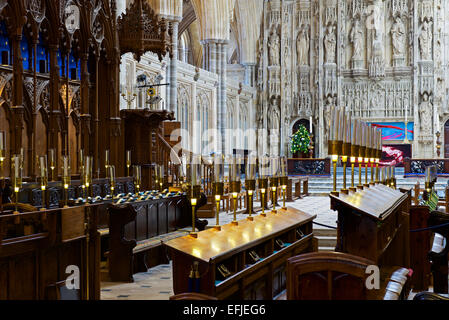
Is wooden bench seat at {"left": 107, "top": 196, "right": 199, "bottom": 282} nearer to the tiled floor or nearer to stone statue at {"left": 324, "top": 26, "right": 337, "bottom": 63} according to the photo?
the tiled floor

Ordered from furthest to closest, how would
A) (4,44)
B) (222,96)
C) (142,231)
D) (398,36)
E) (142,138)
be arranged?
(398,36)
(222,96)
(142,138)
(4,44)
(142,231)

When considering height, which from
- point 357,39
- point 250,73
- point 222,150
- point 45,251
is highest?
point 357,39

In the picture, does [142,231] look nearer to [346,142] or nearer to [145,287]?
[145,287]

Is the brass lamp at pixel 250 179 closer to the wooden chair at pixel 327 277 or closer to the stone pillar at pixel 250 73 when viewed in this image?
the wooden chair at pixel 327 277

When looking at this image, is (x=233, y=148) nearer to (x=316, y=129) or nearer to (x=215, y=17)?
(x=316, y=129)

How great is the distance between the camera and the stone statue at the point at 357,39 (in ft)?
85.8

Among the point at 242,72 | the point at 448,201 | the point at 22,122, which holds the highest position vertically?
the point at 242,72

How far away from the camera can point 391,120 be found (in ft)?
84.1

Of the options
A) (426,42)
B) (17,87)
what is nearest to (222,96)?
(426,42)

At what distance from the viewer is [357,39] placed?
2612 cm

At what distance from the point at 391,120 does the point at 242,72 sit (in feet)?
23.8

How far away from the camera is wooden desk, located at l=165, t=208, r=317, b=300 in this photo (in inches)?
154

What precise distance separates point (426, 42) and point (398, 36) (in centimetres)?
125
